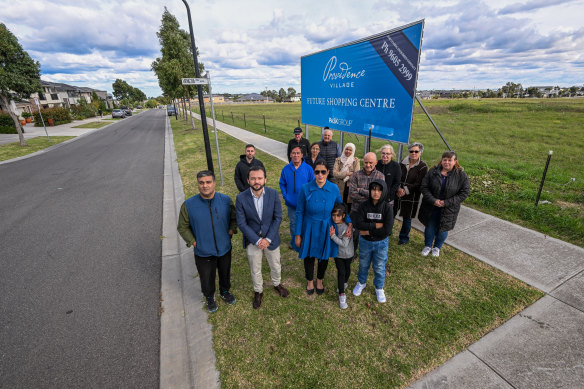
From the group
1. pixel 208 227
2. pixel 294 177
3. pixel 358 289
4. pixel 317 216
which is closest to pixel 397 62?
pixel 294 177

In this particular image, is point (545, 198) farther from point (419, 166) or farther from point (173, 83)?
point (173, 83)

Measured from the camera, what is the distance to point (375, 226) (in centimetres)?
328

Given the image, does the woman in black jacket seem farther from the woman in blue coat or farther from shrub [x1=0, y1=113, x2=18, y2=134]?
shrub [x1=0, y1=113, x2=18, y2=134]

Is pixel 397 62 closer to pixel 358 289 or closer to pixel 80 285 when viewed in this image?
pixel 358 289

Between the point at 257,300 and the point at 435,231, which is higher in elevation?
the point at 435,231

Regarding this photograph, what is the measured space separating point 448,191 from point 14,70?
21.9 metres

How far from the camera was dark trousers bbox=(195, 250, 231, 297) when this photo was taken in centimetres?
339

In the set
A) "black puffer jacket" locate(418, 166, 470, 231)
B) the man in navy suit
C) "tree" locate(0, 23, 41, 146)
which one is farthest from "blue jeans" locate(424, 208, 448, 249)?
"tree" locate(0, 23, 41, 146)

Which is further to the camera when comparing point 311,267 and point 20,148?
point 20,148

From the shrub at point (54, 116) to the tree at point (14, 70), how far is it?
1851cm

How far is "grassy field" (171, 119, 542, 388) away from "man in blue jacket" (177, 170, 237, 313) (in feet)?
2.21

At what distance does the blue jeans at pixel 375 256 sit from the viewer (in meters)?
3.44

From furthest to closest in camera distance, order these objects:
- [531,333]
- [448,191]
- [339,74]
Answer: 1. [339,74]
2. [448,191]
3. [531,333]

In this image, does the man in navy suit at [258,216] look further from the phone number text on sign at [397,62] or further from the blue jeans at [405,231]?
the phone number text on sign at [397,62]
